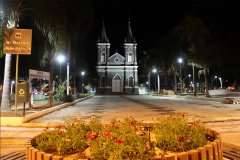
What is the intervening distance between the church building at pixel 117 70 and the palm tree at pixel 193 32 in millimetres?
35616

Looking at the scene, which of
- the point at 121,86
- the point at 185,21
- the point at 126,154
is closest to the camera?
the point at 126,154

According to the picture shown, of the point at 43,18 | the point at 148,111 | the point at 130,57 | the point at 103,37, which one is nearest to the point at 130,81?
the point at 130,57

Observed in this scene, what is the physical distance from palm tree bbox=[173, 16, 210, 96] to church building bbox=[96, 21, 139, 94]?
117 ft

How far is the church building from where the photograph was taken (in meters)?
58.9

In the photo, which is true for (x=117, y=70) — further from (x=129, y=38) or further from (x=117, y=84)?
(x=129, y=38)

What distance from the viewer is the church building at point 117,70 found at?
193ft

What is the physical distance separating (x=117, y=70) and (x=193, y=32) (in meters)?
38.6

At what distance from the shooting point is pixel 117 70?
60.0m

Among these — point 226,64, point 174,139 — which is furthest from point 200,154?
point 226,64

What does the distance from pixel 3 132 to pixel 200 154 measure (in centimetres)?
642

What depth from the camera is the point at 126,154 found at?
8.39 feet

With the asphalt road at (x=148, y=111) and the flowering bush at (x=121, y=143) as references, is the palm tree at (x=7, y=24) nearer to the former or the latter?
the asphalt road at (x=148, y=111)

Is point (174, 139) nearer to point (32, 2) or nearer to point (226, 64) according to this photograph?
point (32, 2)

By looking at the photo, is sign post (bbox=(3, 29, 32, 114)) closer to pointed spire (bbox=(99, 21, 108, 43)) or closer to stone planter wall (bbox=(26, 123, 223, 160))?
stone planter wall (bbox=(26, 123, 223, 160))
